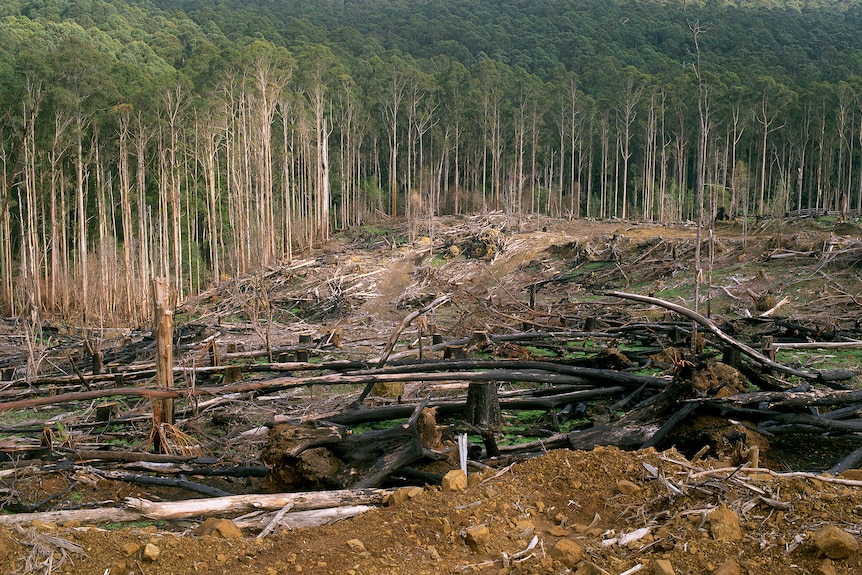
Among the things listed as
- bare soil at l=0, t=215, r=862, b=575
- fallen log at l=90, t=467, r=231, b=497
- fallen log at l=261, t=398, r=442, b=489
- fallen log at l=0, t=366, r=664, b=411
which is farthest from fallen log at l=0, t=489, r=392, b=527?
fallen log at l=0, t=366, r=664, b=411

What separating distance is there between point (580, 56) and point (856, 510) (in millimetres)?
89770

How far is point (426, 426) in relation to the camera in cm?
552

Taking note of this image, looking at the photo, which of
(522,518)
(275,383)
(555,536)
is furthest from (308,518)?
(275,383)

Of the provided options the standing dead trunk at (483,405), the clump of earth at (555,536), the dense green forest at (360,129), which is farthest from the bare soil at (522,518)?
the dense green forest at (360,129)

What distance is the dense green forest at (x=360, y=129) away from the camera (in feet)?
92.4

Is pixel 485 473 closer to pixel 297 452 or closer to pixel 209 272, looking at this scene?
pixel 297 452

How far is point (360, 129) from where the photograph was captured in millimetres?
51375

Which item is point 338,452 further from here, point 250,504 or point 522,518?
point 522,518

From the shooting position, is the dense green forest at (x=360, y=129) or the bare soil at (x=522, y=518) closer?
the bare soil at (x=522, y=518)

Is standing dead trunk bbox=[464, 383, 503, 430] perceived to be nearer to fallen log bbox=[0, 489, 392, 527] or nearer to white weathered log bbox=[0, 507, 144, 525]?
fallen log bbox=[0, 489, 392, 527]

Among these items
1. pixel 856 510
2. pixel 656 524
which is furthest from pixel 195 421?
pixel 856 510

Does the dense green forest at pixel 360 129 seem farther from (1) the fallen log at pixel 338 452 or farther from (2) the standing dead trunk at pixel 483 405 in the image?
(1) the fallen log at pixel 338 452

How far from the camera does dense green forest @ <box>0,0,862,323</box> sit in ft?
92.4

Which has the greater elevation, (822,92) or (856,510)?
(822,92)
